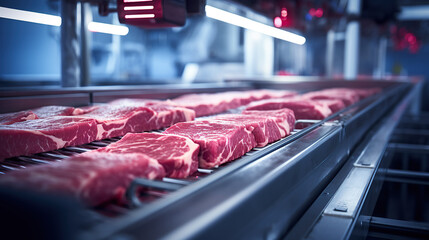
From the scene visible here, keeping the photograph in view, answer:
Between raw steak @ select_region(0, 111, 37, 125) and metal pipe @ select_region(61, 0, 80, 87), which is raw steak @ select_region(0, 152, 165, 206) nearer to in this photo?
raw steak @ select_region(0, 111, 37, 125)

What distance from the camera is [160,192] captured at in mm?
1179

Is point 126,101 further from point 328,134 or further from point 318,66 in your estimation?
point 318,66

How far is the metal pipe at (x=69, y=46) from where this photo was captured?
305 cm

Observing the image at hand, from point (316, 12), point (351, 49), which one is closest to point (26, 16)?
point (316, 12)

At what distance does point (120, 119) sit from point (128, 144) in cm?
60

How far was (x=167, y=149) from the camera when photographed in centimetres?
147

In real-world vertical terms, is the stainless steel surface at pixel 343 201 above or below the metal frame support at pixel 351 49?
below

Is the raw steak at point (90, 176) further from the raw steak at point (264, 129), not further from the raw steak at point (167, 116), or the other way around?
the raw steak at point (167, 116)

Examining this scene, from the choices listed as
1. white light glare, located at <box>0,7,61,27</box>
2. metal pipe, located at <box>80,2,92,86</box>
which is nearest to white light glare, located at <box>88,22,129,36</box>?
metal pipe, located at <box>80,2,92,86</box>

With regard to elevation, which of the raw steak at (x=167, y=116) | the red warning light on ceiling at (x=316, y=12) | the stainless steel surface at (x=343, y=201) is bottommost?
the stainless steel surface at (x=343, y=201)

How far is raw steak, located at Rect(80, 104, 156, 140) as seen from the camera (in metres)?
1.99

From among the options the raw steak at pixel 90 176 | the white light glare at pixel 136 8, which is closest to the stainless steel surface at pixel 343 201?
the raw steak at pixel 90 176

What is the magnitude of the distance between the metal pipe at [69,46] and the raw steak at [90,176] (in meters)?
2.14

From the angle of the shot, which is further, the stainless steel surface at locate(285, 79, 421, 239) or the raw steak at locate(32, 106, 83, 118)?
the raw steak at locate(32, 106, 83, 118)
